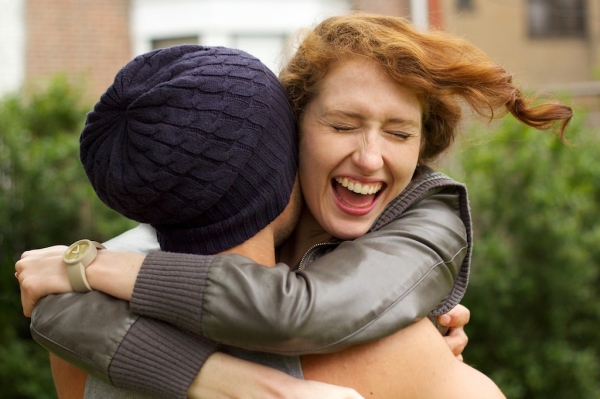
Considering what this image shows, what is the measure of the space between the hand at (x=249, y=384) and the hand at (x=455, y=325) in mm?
640

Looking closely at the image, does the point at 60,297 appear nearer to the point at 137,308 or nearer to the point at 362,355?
the point at 137,308

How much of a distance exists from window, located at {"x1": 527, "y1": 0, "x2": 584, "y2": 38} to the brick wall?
526 cm

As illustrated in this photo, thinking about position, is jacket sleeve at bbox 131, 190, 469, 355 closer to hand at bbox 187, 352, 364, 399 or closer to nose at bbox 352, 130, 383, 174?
hand at bbox 187, 352, 364, 399

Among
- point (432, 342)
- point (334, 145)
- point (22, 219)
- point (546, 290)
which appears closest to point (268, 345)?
point (432, 342)

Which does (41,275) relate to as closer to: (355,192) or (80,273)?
(80,273)

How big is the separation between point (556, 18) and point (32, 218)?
7.07 meters

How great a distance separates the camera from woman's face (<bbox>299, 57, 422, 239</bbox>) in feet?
6.87

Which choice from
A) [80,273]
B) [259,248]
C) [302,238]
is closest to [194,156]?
[259,248]

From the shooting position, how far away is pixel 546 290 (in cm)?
533

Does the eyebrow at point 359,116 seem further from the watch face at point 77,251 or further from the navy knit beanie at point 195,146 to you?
the watch face at point 77,251

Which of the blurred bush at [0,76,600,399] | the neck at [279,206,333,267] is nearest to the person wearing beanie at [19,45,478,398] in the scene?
the neck at [279,206,333,267]

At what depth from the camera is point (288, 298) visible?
1659mm

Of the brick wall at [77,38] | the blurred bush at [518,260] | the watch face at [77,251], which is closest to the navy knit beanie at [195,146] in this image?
the watch face at [77,251]

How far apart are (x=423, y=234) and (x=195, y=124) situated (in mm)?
655
